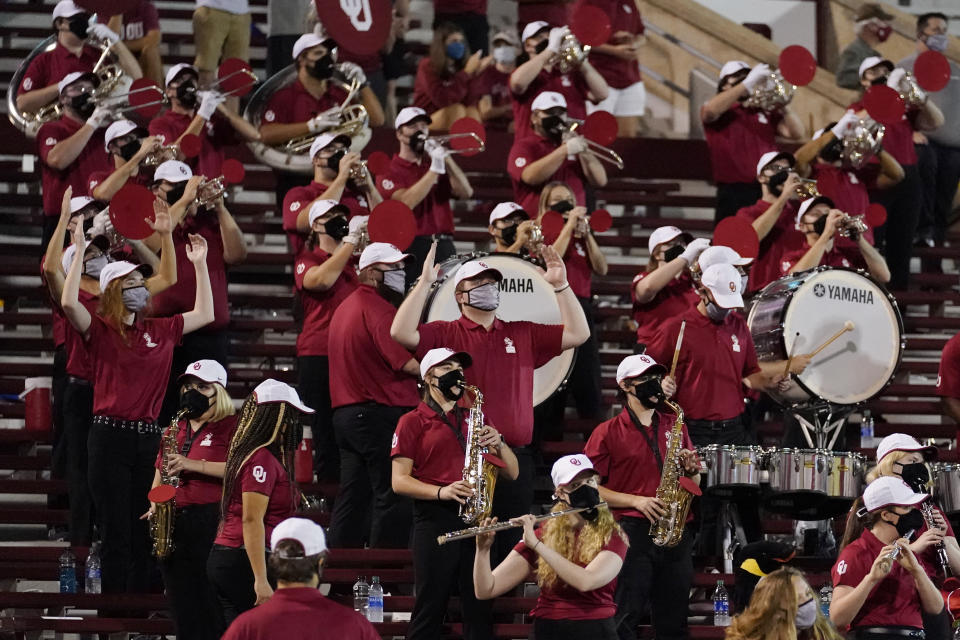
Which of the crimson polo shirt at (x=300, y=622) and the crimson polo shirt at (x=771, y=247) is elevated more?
the crimson polo shirt at (x=771, y=247)

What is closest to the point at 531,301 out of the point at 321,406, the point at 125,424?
the point at 321,406

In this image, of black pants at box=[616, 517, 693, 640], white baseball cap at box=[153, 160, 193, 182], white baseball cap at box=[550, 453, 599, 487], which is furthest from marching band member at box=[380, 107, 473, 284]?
white baseball cap at box=[550, 453, 599, 487]

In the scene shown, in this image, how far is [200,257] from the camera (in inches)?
431

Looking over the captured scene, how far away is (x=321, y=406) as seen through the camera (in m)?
11.3

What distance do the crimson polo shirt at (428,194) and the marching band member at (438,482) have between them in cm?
334

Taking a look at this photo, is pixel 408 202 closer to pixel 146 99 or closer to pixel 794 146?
pixel 146 99

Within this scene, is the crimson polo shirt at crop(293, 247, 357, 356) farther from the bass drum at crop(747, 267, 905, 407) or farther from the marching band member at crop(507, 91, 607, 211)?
the bass drum at crop(747, 267, 905, 407)

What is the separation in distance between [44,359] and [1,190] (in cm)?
256

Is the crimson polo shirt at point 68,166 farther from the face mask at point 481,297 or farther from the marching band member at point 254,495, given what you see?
the marching band member at point 254,495

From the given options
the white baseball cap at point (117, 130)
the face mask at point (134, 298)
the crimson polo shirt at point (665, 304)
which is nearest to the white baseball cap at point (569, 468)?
the face mask at point (134, 298)

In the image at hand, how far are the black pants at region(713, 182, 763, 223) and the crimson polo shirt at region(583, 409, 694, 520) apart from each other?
4323 mm

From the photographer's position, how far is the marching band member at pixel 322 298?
11.3 meters

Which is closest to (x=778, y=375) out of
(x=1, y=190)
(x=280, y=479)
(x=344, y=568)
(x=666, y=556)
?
(x=666, y=556)

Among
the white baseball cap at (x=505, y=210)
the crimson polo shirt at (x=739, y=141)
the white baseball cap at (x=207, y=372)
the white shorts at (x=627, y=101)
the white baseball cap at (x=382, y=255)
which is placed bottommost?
the white baseball cap at (x=207, y=372)
